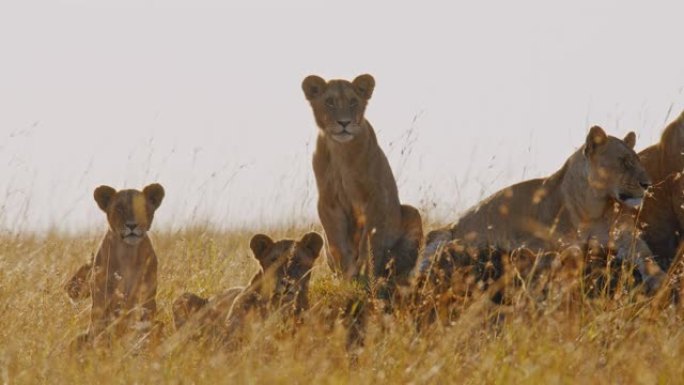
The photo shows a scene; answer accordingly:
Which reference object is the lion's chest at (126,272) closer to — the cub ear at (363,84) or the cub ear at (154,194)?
the cub ear at (154,194)

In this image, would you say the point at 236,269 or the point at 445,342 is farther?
the point at 236,269

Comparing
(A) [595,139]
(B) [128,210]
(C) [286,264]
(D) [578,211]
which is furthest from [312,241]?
(A) [595,139]

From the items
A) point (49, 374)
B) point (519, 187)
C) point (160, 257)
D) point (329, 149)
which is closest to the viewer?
point (49, 374)

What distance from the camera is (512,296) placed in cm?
691

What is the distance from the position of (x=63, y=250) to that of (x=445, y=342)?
5.86 metres

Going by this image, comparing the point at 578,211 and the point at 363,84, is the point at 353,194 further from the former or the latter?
the point at 578,211

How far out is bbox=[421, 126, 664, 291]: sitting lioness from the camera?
7348mm

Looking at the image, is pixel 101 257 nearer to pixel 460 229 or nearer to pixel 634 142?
pixel 460 229

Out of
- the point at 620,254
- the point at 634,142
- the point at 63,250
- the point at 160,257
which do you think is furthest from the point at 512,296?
the point at 63,250

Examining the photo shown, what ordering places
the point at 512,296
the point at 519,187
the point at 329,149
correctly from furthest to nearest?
the point at 329,149 < the point at 519,187 < the point at 512,296

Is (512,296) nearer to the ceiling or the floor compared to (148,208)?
nearer to the floor

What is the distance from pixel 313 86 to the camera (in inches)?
363

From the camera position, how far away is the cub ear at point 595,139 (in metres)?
7.47

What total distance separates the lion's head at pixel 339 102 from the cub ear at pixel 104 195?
188 cm
